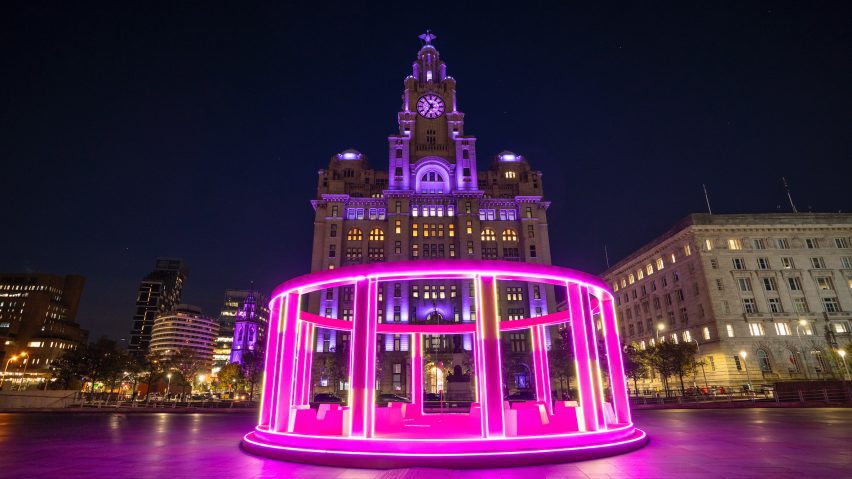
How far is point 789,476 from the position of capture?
928 cm

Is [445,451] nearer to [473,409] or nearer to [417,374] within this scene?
[473,409]

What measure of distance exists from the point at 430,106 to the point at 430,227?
96.8ft

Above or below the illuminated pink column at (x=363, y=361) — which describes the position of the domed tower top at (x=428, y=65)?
above

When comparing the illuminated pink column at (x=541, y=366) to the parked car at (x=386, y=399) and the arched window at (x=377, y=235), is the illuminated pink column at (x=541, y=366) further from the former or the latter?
the arched window at (x=377, y=235)

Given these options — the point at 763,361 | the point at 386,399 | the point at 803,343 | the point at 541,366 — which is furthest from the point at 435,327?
the point at 803,343

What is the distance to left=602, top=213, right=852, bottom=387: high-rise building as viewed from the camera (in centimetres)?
5644

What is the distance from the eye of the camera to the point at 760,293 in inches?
2393

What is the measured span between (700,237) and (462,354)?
42850mm

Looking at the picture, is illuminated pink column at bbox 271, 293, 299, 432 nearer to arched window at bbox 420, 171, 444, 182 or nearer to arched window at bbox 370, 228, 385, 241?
arched window at bbox 370, 228, 385, 241

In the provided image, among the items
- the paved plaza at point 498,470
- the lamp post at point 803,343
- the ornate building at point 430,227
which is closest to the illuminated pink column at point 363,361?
the paved plaza at point 498,470

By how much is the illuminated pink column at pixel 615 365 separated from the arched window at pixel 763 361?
185 ft

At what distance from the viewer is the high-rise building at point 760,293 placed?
185 feet

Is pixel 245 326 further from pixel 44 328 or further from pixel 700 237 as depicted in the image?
pixel 700 237

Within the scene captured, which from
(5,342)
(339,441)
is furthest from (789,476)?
(5,342)
